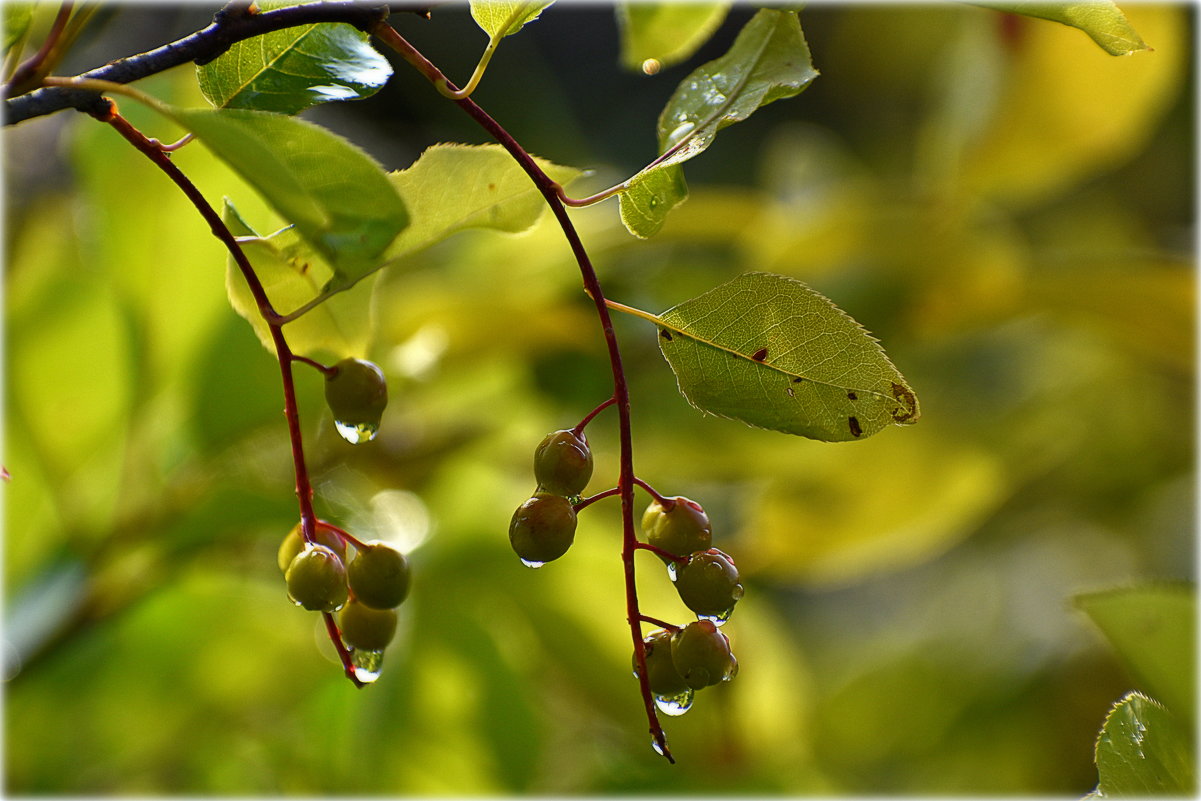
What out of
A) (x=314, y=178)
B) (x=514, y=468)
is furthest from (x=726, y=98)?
(x=514, y=468)

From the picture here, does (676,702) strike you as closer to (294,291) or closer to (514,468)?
(294,291)

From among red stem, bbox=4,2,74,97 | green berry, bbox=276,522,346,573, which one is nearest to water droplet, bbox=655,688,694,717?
green berry, bbox=276,522,346,573

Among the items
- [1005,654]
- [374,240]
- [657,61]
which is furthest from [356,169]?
[1005,654]

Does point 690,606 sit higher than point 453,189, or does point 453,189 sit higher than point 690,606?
point 453,189

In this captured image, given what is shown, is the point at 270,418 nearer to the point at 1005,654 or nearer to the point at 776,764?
the point at 776,764

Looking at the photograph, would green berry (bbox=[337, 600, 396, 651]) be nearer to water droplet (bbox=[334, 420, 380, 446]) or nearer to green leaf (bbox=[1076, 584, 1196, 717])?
water droplet (bbox=[334, 420, 380, 446])
